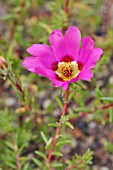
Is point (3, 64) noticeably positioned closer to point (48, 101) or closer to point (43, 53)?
point (43, 53)

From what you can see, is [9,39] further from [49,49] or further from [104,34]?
[49,49]

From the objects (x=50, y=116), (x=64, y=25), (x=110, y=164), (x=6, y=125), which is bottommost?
(x=110, y=164)

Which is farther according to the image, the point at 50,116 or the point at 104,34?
the point at 104,34

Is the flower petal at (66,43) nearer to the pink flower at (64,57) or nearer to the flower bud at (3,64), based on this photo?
the pink flower at (64,57)

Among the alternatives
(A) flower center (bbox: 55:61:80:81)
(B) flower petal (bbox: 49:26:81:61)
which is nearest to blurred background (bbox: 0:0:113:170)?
(A) flower center (bbox: 55:61:80:81)

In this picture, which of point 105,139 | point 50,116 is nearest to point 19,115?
point 50,116

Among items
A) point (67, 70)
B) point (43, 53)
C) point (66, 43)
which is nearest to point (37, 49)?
point (43, 53)
